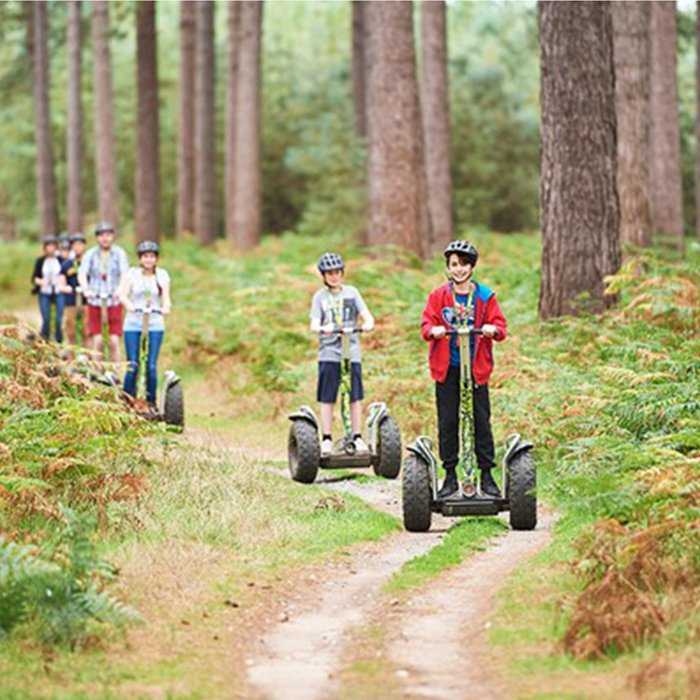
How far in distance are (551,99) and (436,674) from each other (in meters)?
10.6

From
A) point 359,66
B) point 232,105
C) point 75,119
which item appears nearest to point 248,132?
point 359,66

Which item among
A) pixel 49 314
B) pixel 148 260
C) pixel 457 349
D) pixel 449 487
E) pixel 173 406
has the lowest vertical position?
pixel 449 487

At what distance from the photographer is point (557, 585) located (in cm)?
906

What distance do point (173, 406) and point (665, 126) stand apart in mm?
18048

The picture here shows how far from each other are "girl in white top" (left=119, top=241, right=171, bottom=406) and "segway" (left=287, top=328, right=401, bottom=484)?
348 cm

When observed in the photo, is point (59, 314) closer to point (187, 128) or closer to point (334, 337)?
point (334, 337)

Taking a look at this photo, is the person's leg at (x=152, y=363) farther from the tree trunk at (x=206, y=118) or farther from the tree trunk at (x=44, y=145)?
the tree trunk at (x=44, y=145)

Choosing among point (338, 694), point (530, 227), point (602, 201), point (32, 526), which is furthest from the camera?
point (530, 227)

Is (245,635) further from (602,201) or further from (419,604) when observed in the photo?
(602,201)

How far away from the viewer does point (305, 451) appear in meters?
13.4

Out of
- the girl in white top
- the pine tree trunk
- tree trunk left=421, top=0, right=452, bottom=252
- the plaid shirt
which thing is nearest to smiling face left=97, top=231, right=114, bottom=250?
the plaid shirt

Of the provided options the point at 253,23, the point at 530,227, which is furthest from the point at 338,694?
the point at 530,227

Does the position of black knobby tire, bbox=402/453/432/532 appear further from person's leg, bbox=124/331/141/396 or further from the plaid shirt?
the plaid shirt

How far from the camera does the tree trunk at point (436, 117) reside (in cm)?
3123
